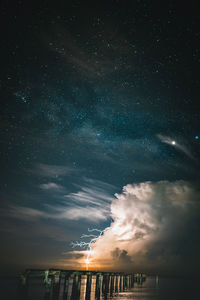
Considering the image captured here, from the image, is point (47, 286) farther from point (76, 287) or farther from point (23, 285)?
point (76, 287)

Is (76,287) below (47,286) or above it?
below

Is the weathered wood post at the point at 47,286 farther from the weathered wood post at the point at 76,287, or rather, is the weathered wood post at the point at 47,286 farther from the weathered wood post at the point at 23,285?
the weathered wood post at the point at 76,287

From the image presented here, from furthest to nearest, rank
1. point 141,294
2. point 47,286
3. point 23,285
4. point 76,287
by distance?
point 141,294 < point 76,287 < point 47,286 < point 23,285

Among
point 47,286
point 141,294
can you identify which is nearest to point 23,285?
point 47,286

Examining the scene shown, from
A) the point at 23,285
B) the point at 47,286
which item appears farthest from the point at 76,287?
the point at 23,285

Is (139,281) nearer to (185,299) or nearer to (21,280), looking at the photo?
(185,299)

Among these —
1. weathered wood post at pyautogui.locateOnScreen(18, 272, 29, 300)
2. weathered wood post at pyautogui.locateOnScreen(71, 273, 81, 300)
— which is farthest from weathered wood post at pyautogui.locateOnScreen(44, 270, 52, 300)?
weathered wood post at pyautogui.locateOnScreen(71, 273, 81, 300)

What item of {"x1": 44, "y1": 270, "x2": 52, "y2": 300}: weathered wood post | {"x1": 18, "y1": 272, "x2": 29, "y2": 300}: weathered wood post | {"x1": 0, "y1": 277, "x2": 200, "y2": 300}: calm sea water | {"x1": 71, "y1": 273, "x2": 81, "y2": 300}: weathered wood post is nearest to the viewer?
{"x1": 18, "y1": 272, "x2": 29, "y2": 300}: weathered wood post

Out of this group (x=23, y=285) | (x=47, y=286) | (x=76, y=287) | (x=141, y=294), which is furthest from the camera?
(x=141, y=294)

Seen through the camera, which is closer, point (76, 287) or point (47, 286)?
point (47, 286)

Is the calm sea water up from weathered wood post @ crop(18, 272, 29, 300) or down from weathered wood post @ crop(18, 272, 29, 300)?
down

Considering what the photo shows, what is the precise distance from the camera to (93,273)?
24.3 m

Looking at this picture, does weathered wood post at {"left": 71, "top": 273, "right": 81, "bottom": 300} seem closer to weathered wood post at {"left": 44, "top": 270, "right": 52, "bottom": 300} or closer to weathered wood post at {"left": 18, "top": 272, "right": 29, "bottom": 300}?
weathered wood post at {"left": 44, "top": 270, "right": 52, "bottom": 300}

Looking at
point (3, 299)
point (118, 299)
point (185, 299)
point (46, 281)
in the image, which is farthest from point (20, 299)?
point (185, 299)
